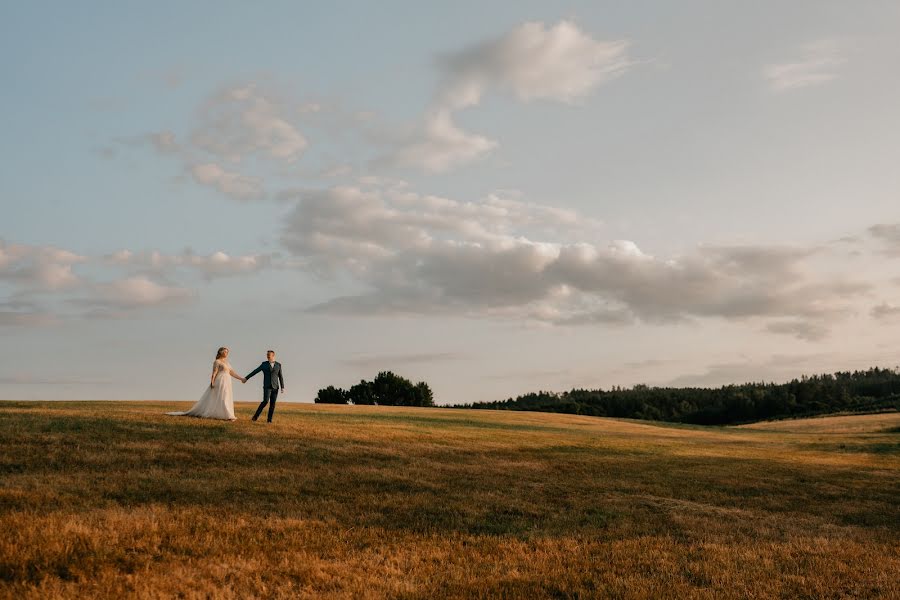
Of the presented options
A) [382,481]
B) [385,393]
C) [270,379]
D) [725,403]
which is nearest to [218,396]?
[270,379]

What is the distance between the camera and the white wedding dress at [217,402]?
29.3 metres

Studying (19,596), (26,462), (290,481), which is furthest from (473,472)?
(19,596)

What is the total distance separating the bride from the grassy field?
58.8 inches

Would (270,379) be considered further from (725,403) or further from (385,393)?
(725,403)

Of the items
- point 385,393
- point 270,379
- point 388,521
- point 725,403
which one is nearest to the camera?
point 388,521

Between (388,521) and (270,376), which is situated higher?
(270,376)

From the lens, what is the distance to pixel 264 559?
10945 mm

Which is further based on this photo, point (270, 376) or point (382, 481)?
point (270, 376)

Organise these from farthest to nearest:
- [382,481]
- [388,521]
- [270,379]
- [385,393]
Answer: [385,393]
[270,379]
[382,481]
[388,521]

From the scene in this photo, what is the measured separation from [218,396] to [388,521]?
17.8 m

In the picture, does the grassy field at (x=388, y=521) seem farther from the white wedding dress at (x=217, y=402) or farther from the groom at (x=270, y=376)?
the groom at (x=270, y=376)

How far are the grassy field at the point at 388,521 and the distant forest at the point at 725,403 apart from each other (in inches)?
3843

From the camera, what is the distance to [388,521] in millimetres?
14344

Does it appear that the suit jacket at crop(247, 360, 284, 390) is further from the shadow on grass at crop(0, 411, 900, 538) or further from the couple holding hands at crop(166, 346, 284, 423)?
the shadow on grass at crop(0, 411, 900, 538)
